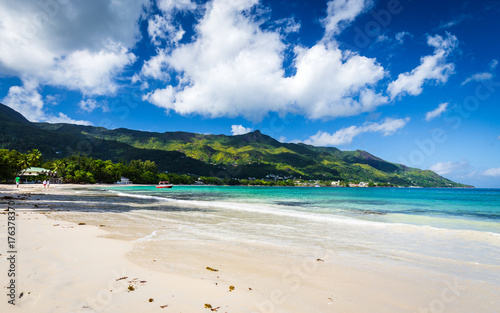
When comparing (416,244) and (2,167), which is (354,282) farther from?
(2,167)

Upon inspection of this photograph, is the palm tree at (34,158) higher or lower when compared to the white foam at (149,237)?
higher

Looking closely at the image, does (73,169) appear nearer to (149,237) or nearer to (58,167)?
(58,167)

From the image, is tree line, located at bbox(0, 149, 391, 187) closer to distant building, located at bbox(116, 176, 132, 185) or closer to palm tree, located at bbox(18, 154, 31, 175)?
palm tree, located at bbox(18, 154, 31, 175)

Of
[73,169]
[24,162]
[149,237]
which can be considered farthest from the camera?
[73,169]

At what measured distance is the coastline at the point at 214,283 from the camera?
496 cm

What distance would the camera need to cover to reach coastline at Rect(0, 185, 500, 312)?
16.3ft

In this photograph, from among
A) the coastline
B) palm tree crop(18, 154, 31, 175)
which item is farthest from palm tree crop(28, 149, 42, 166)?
the coastline

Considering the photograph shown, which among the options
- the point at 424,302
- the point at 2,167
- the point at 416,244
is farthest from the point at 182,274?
the point at 2,167

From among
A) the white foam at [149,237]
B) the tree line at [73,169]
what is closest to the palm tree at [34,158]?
the tree line at [73,169]

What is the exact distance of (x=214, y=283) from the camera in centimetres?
616

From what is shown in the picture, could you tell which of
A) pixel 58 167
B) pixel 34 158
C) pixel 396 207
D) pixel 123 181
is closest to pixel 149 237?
pixel 396 207

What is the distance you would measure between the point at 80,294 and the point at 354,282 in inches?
259

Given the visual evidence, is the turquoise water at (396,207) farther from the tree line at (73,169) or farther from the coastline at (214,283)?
the tree line at (73,169)

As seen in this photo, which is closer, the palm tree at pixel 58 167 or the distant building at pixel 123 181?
the palm tree at pixel 58 167
